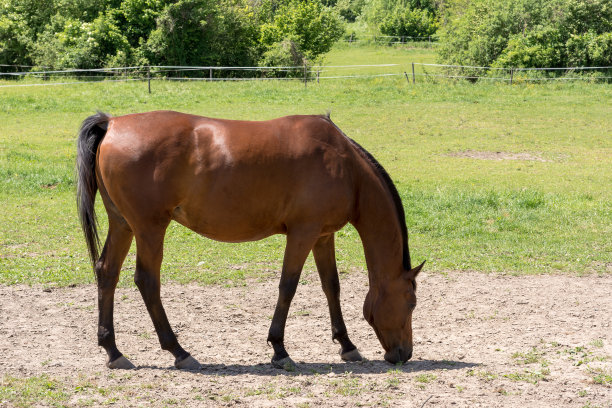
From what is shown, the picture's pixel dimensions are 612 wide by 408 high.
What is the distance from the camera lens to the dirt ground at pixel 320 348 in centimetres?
517

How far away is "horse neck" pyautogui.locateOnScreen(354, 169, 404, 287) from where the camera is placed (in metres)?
5.90

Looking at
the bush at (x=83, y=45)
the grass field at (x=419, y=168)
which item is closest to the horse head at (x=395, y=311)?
the grass field at (x=419, y=168)

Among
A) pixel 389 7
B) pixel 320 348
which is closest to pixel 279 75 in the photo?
pixel 320 348

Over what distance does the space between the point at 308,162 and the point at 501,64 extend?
28.7 metres

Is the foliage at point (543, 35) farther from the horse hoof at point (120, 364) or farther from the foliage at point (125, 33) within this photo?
the horse hoof at point (120, 364)

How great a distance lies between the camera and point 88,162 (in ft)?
19.5

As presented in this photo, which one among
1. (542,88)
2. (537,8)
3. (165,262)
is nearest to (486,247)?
(165,262)

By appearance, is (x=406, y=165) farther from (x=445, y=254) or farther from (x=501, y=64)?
(x=501, y=64)

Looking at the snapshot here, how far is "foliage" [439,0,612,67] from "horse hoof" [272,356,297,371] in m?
29.0

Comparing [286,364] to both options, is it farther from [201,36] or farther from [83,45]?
[201,36]

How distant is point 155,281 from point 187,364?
2.42 ft

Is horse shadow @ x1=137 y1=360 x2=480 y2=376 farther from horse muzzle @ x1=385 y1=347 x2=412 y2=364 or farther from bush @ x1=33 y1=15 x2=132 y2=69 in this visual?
bush @ x1=33 y1=15 x2=132 y2=69

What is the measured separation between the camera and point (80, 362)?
5953 millimetres

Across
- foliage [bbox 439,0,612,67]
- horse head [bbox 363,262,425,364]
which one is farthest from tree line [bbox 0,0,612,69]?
horse head [bbox 363,262,425,364]
